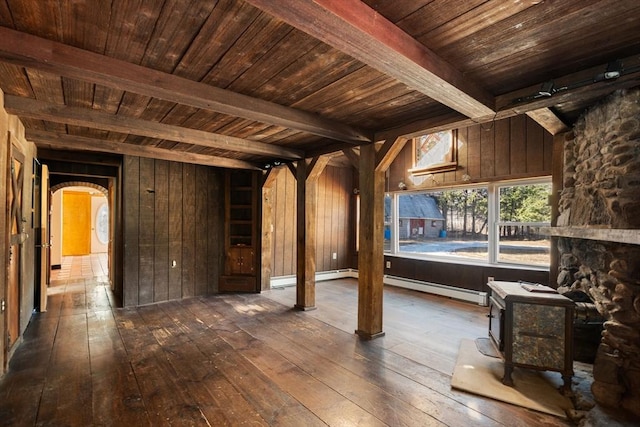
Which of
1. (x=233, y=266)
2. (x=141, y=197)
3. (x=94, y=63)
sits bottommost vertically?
(x=233, y=266)

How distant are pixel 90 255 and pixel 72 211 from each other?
Result: 1.69m

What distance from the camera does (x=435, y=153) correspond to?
5.58m

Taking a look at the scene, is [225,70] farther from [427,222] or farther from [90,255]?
[90,255]

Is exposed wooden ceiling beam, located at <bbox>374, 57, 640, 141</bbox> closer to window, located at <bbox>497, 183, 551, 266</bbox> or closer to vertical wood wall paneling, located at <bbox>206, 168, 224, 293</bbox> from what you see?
window, located at <bbox>497, 183, 551, 266</bbox>

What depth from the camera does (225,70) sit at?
85.5 inches

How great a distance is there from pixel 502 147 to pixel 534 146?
43cm

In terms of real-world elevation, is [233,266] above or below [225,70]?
below

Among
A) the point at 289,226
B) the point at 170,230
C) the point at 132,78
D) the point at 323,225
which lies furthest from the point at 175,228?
the point at 132,78

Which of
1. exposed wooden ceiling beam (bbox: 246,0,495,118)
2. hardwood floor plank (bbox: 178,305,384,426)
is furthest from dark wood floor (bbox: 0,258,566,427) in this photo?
exposed wooden ceiling beam (bbox: 246,0,495,118)

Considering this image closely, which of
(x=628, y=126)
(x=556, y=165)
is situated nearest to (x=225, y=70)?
(x=628, y=126)

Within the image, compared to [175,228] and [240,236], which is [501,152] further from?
[175,228]

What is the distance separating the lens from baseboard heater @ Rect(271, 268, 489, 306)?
16.5ft

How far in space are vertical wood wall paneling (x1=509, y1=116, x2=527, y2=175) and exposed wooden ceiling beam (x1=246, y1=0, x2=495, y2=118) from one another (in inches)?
107

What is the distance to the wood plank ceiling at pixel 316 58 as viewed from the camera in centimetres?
151
